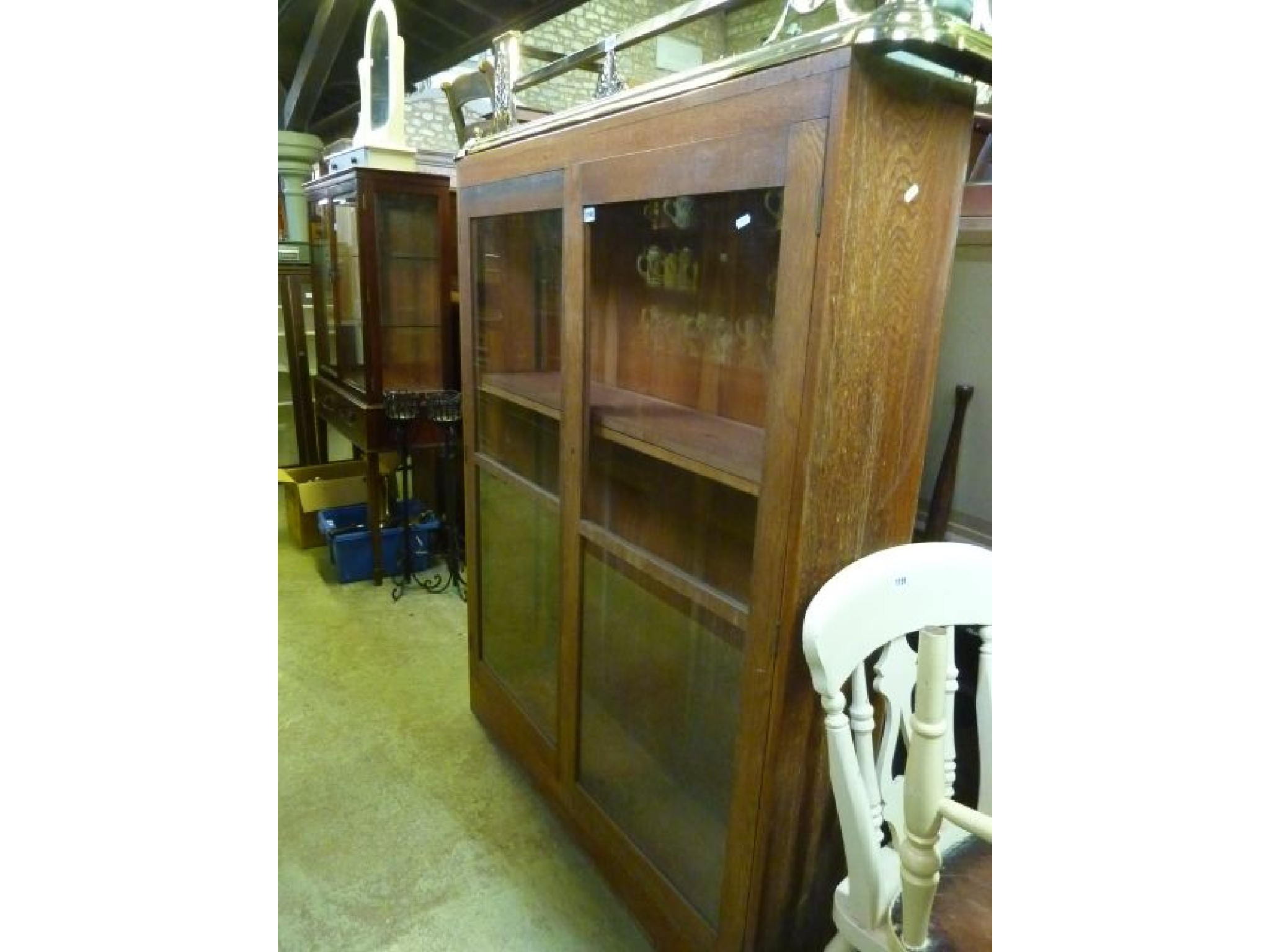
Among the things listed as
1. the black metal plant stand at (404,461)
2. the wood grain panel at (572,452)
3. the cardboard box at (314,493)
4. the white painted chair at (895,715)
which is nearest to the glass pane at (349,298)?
the black metal plant stand at (404,461)

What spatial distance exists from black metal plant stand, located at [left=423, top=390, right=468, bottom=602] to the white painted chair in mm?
2058

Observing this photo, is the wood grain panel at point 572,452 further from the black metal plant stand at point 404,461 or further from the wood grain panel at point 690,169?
the black metal plant stand at point 404,461

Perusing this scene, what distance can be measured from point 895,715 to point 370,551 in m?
2.52

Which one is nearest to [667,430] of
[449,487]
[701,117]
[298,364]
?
[701,117]

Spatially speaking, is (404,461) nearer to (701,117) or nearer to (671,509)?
(671,509)

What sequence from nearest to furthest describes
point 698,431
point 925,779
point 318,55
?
point 925,779 → point 698,431 → point 318,55

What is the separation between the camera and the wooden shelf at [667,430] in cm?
118

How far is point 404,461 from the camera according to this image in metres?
3.01

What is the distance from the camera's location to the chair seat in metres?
0.98

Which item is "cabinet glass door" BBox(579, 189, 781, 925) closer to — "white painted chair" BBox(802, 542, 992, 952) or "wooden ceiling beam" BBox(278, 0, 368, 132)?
"white painted chair" BBox(802, 542, 992, 952)

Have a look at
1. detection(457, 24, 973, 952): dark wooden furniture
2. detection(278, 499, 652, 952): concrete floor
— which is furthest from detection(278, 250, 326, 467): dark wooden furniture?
detection(457, 24, 973, 952): dark wooden furniture
